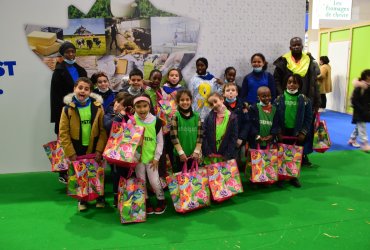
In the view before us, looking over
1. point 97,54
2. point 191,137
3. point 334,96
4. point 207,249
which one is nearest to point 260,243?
point 207,249

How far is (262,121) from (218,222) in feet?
4.25

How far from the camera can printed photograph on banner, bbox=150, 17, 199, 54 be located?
451 centimetres

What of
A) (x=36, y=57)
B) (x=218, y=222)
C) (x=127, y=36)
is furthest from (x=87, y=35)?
(x=218, y=222)

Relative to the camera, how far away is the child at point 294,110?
3912 millimetres

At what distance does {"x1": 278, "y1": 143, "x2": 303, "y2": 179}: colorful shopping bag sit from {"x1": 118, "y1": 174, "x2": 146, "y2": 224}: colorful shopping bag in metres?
1.73

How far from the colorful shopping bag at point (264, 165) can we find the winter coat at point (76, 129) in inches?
64.5

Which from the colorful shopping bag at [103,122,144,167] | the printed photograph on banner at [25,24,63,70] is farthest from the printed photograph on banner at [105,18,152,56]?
the colorful shopping bag at [103,122,144,167]

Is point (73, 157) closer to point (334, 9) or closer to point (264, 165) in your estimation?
point (264, 165)

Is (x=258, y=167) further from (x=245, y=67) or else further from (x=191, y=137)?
(x=245, y=67)

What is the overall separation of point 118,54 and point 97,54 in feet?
0.88

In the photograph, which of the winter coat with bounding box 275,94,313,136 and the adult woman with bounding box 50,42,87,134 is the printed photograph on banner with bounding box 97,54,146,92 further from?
the winter coat with bounding box 275,94,313,136

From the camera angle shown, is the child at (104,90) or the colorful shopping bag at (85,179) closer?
the colorful shopping bag at (85,179)

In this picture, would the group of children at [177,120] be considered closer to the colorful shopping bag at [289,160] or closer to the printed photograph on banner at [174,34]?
the colorful shopping bag at [289,160]

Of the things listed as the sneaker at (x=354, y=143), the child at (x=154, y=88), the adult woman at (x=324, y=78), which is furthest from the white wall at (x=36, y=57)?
the adult woman at (x=324, y=78)
